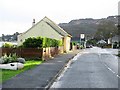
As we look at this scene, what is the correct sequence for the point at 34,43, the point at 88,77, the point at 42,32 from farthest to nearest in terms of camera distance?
1. the point at 42,32
2. the point at 34,43
3. the point at 88,77

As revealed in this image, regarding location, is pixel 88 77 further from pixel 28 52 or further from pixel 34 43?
pixel 34 43

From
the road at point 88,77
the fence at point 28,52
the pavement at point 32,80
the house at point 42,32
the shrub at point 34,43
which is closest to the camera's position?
the pavement at point 32,80

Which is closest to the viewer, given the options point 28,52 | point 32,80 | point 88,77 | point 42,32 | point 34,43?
point 32,80

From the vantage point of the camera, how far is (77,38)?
173375 mm

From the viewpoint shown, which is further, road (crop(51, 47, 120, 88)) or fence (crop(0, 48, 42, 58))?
fence (crop(0, 48, 42, 58))

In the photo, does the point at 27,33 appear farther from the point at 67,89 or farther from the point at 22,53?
the point at 67,89

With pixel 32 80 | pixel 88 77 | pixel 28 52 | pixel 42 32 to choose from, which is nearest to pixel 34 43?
pixel 28 52

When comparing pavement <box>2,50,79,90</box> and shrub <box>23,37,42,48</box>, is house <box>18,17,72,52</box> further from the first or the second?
pavement <box>2,50,79,90</box>

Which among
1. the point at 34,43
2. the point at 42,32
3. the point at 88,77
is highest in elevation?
the point at 42,32

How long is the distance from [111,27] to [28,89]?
157371mm

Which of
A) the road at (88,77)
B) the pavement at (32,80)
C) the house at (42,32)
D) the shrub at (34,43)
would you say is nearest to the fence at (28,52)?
the shrub at (34,43)

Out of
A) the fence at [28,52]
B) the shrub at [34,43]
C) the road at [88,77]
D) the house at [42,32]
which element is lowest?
the road at [88,77]

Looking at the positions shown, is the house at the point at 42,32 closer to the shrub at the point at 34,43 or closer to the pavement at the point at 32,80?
the shrub at the point at 34,43

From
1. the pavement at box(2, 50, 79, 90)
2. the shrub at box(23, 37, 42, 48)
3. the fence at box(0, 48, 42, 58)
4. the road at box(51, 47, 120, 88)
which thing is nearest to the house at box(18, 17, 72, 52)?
the shrub at box(23, 37, 42, 48)
